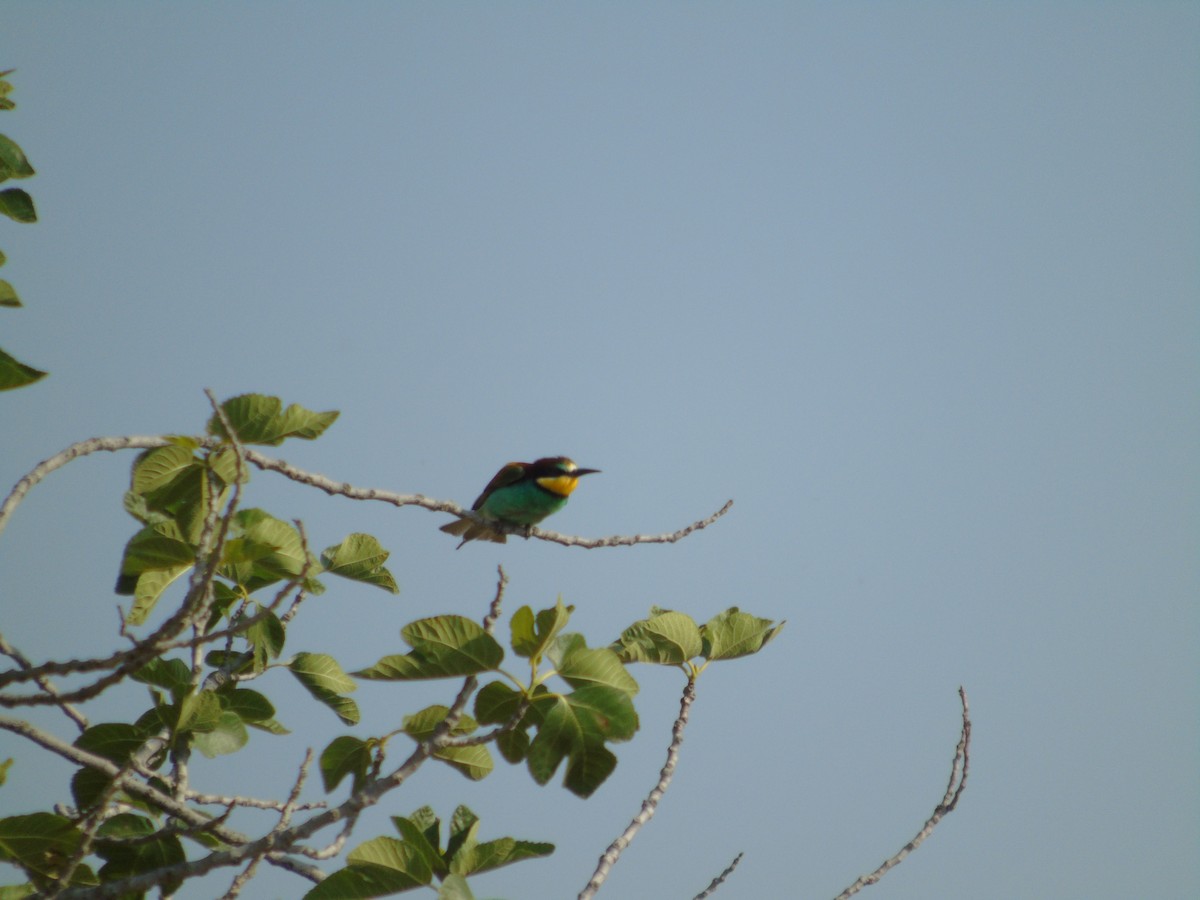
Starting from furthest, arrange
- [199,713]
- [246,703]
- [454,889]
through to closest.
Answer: [246,703]
[199,713]
[454,889]

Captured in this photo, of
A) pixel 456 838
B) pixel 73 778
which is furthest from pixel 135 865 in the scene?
pixel 456 838

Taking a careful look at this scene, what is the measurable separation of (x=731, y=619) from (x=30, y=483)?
7.50ft

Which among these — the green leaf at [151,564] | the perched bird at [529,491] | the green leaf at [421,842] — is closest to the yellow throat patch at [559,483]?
the perched bird at [529,491]

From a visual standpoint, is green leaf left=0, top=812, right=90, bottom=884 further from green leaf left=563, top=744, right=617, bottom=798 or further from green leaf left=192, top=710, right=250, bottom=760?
green leaf left=563, top=744, right=617, bottom=798

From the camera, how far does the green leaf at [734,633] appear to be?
3.89m

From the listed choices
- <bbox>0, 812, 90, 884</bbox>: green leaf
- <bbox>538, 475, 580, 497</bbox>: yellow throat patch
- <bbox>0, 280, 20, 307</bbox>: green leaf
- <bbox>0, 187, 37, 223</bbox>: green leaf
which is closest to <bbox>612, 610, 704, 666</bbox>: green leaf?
<bbox>0, 812, 90, 884</bbox>: green leaf

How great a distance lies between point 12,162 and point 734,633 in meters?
3.20

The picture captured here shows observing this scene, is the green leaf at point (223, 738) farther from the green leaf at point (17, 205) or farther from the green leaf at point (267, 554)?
the green leaf at point (17, 205)

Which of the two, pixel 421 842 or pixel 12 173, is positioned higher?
pixel 12 173

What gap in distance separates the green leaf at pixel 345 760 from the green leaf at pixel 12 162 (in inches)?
97.5

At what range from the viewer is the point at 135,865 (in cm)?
337

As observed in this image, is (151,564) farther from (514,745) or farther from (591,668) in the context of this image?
(591,668)

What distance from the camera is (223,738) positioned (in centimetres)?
368

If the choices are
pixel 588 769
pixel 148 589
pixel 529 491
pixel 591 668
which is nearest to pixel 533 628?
pixel 591 668
